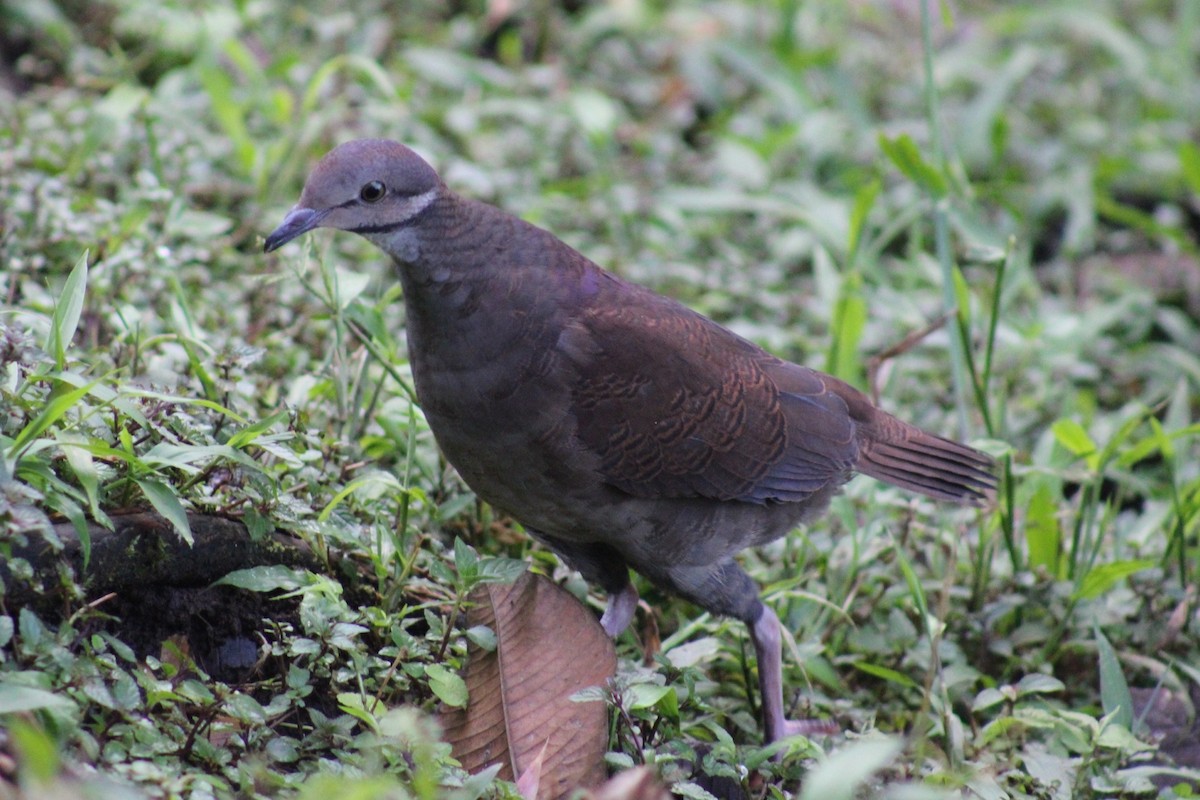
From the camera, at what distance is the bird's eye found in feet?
10.7

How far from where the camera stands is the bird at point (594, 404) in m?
3.35

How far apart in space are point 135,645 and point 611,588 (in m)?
1.31

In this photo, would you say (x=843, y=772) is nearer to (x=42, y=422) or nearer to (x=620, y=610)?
(x=620, y=610)

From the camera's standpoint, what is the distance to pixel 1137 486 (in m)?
4.75

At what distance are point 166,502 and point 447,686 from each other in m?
0.77

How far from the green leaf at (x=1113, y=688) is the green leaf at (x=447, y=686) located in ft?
5.90

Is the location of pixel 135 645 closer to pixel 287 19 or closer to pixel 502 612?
pixel 502 612

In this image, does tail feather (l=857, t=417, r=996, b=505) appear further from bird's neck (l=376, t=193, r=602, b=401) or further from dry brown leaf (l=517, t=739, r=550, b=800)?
dry brown leaf (l=517, t=739, r=550, b=800)

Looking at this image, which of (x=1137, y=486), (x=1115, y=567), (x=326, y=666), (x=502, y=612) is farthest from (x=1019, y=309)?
(x=326, y=666)

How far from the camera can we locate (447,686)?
125 inches

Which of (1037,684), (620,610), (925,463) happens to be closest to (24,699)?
(620,610)

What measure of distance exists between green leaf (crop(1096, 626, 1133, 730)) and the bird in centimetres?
59

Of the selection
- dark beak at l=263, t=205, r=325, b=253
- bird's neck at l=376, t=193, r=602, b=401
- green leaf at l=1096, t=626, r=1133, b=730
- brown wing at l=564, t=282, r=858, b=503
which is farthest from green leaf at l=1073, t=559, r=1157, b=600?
dark beak at l=263, t=205, r=325, b=253

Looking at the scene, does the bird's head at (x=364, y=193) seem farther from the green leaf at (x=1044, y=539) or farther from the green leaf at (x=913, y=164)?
the green leaf at (x=1044, y=539)
